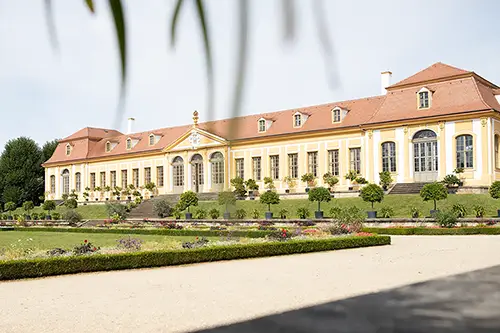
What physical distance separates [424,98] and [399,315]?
1080 inches

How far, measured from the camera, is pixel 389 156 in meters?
32.3

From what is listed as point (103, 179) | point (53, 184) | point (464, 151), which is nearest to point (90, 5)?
point (464, 151)

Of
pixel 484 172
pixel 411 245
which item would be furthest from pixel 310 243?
pixel 484 172

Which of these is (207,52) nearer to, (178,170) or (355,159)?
(355,159)

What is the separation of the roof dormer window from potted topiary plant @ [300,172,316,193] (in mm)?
7534

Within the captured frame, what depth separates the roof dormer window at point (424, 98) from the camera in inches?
1219

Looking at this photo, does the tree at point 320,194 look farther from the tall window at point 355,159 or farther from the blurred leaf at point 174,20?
the blurred leaf at point 174,20

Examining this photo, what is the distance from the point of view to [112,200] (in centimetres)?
4575

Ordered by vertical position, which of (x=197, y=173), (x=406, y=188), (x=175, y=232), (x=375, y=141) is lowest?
(x=175, y=232)

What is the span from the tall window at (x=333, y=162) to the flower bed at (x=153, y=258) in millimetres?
21315

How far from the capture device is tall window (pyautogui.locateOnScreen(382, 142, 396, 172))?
32156 mm

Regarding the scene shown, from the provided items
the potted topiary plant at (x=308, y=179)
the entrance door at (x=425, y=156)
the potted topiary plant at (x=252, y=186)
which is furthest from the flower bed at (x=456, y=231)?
the potted topiary plant at (x=252, y=186)

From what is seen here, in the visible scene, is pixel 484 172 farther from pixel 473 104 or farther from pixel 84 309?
pixel 84 309

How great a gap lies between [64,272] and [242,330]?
18.8ft
